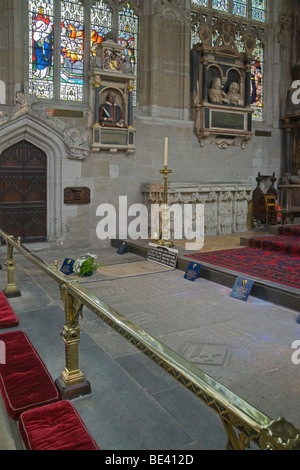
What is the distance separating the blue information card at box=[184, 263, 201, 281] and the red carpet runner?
13.7 inches

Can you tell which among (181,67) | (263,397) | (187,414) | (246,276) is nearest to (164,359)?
(187,414)

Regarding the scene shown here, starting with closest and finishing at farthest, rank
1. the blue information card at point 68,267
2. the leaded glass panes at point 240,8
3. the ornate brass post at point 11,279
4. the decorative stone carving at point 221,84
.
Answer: the ornate brass post at point 11,279
the blue information card at point 68,267
the decorative stone carving at point 221,84
the leaded glass panes at point 240,8

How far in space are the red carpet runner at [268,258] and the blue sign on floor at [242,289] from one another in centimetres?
38

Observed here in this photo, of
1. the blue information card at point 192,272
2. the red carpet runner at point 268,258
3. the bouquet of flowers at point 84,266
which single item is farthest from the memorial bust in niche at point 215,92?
the bouquet of flowers at point 84,266

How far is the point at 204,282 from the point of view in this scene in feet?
19.4

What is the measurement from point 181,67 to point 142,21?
1.32 m

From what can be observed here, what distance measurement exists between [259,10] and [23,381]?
38.5 ft

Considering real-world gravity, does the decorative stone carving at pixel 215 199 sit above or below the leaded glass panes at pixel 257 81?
below

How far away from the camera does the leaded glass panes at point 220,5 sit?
10375 millimetres

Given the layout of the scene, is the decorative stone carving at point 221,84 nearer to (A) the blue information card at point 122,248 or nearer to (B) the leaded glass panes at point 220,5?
(B) the leaded glass panes at point 220,5

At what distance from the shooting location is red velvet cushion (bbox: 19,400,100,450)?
75.9 inches

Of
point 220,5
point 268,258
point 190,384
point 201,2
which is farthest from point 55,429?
point 220,5

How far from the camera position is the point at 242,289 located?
5125 mm

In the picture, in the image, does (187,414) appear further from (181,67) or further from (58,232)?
(181,67)
